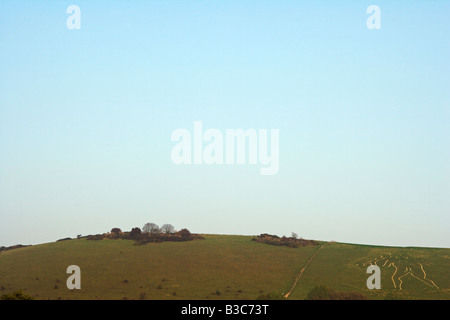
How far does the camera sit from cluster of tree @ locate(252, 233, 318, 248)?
362 feet

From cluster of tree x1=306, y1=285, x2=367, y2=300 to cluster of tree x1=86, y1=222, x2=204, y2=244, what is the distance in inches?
1890

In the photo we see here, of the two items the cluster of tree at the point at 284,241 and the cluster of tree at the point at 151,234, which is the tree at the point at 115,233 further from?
the cluster of tree at the point at 284,241

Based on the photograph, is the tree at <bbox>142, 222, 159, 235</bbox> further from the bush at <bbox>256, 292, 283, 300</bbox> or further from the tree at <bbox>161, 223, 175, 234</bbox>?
the bush at <bbox>256, 292, 283, 300</bbox>

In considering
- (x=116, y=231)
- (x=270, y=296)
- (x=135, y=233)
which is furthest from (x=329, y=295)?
(x=116, y=231)

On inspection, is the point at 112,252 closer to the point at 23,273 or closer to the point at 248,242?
the point at 23,273

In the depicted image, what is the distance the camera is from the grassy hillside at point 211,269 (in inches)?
2881

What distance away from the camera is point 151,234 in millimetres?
115500

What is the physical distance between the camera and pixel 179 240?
11162 centimetres

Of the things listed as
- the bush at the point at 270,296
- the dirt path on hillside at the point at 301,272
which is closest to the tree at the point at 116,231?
the dirt path on hillside at the point at 301,272

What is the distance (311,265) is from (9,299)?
57.0m

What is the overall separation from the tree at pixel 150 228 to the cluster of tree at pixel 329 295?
187 ft

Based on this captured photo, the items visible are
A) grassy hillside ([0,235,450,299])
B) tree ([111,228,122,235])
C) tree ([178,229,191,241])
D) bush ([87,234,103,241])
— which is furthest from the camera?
tree ([111,228,122,235])

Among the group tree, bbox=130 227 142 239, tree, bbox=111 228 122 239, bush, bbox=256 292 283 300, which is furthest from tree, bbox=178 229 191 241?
bush, bbox=256 292 283 300
